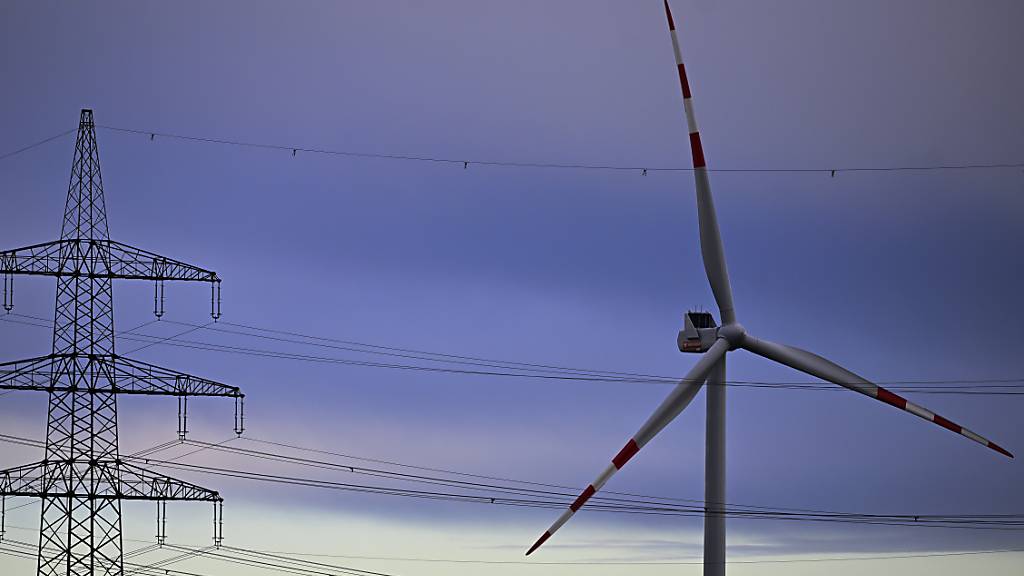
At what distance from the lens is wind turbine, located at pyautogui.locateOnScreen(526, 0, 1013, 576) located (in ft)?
252

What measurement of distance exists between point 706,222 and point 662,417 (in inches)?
347

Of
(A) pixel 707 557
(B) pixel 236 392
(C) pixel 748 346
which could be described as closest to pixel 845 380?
(C) pixel 748 346

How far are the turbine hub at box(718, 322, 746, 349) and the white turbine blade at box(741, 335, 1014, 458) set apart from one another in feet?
1.14

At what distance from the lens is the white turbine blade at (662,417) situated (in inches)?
2908

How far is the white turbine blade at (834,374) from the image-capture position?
8000cm

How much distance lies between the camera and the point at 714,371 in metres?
78.7

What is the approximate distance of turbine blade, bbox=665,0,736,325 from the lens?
7962cm

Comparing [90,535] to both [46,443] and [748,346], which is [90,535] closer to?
[46,443]

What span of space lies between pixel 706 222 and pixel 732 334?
16.0ft

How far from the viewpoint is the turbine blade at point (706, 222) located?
79.6 meters

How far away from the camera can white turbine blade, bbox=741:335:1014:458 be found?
80.0m

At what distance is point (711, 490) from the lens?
253 ft

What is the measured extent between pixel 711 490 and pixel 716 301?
8.45m

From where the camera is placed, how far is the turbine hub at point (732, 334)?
79250mm
